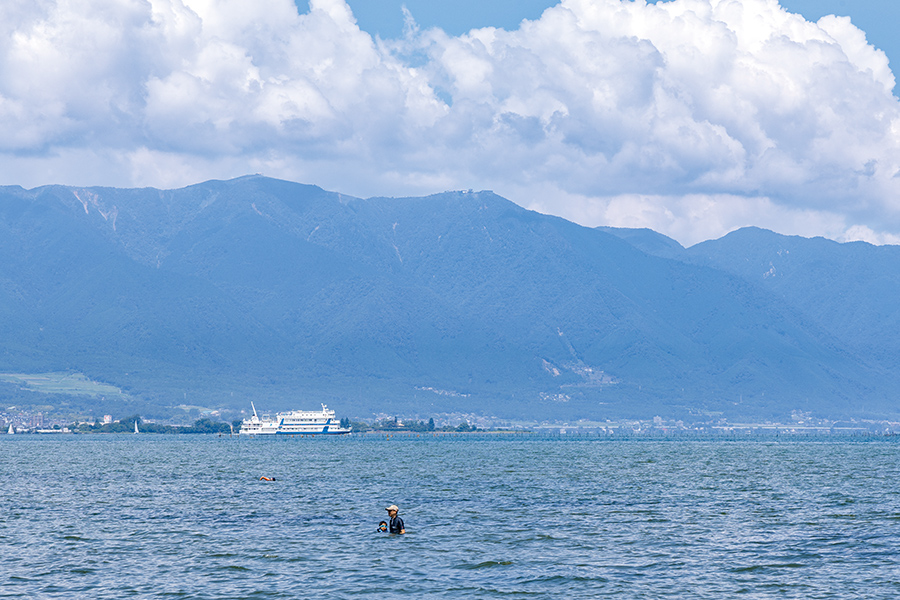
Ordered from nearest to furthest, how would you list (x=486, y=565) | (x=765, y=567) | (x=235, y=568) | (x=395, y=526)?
(x=765, y=567) < (x=235, y=568) < (x=486, y=565) < (x=395, y=526)

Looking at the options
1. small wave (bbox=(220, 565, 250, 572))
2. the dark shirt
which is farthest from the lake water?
the dark shirt

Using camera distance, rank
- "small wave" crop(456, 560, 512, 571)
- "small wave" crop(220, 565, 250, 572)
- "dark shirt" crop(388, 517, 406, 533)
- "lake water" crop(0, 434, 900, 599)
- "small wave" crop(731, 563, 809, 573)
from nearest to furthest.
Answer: "lake water" crop(0, 434, 900, 599) < "small wave" crop(731, 563, 809, 573) < "small wave" crop(220, 565, 250, 572) < "small wave" crop(456, 560, 512, 571) < "dark shirt" crop(388, 517, 406, 533)

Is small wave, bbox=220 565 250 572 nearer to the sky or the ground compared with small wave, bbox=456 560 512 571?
nearer to the ground

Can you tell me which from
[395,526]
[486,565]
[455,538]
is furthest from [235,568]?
[455,538]

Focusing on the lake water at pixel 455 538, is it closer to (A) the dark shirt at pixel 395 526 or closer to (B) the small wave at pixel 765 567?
(B) the small wave at pixel 765 567

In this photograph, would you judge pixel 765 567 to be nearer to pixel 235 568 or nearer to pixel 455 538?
pixel 455 538

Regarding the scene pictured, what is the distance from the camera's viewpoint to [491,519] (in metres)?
81.6

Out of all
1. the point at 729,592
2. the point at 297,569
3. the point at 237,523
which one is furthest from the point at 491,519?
the point at 729,592

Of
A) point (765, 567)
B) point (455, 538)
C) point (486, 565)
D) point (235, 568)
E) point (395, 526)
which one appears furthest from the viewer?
point (395, 526)

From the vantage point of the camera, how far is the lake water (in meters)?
55.8

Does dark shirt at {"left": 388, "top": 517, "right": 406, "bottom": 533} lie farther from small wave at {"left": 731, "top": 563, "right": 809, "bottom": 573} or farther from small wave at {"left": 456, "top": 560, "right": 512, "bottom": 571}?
small wave at {"left": 731, "top": 563, "right": 809, "bottom": 573}

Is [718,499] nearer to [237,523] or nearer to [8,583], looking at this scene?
[237,523]

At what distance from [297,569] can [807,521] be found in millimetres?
39194

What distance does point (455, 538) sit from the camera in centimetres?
7094
